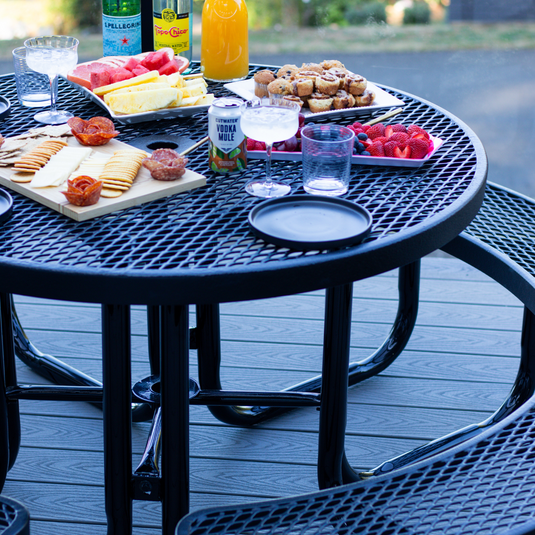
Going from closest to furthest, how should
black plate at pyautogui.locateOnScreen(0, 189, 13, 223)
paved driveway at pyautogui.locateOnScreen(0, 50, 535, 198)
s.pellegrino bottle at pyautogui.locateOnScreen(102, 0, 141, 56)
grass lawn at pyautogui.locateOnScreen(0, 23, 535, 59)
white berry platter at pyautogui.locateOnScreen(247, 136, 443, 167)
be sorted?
black plate at pyautogui.locateOnScreen(0, 189, 13, 223)
white berry platter at pyautogui.locateOnScreen(247, 136, 443, 167)
s.pellegrino bottle at pyautogui.locateOnScreen(102, 0, 141, 56)
paved driveway at pyautogui.locateOnScreen(0, 50, 535, 198)
grass lawn at pyautogui.locateOnScreen(0, 23, 535, 59)

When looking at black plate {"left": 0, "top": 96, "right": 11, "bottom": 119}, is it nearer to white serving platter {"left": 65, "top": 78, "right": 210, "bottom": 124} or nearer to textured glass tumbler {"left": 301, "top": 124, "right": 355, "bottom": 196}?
white serving platter {"left": 65, "top": 78, "right": 210, "bottom": 124}

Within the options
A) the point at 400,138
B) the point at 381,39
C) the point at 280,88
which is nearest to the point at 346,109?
the point at 280,88

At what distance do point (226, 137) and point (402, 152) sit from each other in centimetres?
33

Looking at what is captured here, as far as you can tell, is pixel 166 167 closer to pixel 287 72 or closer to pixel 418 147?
pixel 418 147

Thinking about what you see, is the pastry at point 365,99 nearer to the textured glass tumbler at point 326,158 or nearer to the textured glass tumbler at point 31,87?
the textured glass tumbler at point 326,158

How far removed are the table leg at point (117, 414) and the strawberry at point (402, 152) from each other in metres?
0.57

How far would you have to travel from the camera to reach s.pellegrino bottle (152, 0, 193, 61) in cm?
184

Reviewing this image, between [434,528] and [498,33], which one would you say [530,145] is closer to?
[498,33]

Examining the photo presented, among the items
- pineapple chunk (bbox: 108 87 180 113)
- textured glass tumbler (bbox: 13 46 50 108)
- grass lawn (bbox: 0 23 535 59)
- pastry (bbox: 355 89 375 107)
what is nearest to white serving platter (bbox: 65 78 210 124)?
pineapple chunk (bbox: 108 87 180 113)

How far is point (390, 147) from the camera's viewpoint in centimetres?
138

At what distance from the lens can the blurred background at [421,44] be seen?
4.86 m

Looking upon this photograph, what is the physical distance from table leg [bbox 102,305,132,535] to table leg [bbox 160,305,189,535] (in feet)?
0.20

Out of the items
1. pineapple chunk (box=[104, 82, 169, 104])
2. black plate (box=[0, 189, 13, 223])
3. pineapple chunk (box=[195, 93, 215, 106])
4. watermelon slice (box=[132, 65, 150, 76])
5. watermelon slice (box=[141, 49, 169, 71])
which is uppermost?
watermelon slice (box=[141, 49, 169, 71])

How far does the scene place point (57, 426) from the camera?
195 cm
